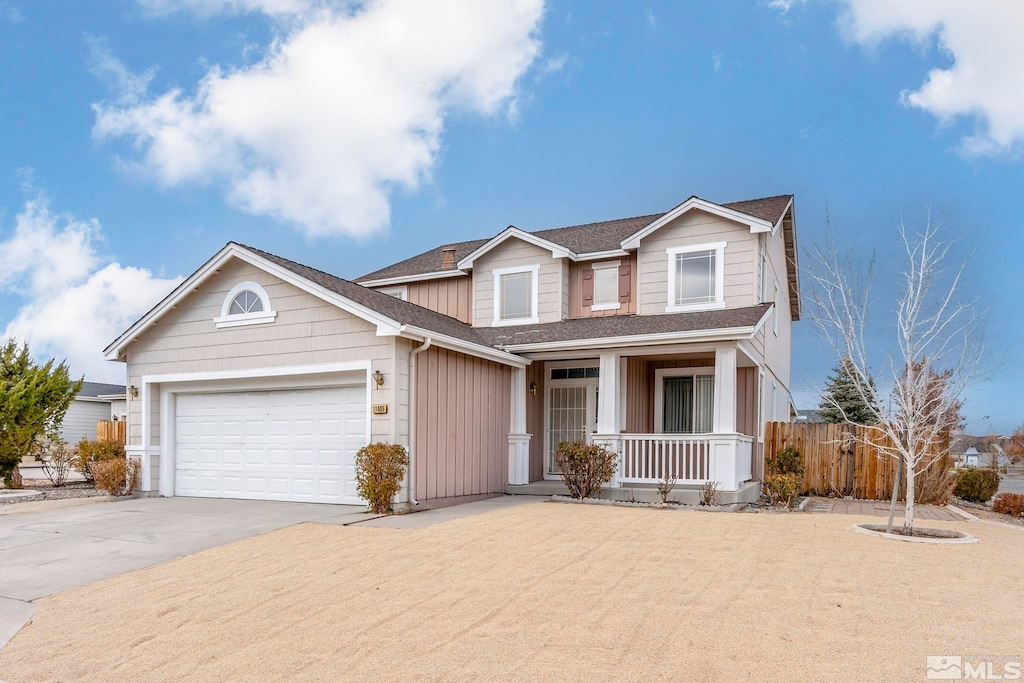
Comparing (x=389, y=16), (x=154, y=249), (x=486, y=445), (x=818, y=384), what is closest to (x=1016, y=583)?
(x=818, y=384)

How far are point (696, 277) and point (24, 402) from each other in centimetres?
1596

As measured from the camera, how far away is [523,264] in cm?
1650

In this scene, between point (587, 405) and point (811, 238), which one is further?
point (587, 405)

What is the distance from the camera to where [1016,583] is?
6859 millimetres

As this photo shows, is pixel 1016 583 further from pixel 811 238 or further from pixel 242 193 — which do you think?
pixel 242 193

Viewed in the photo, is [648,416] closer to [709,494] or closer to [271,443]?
[709,494]

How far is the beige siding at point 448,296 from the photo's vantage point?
1738cm

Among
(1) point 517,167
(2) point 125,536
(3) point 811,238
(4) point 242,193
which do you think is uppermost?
(1) point 517,167

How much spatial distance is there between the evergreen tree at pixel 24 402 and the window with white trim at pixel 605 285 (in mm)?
13707

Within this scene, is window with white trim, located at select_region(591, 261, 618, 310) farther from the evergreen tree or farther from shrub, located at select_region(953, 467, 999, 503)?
the evergreen tree

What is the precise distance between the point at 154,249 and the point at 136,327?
21.3 feet

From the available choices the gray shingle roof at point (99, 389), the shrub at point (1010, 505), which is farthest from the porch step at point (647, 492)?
the gray shingle roof at point (99, 389)

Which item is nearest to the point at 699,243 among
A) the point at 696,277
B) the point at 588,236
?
the point at 696,277

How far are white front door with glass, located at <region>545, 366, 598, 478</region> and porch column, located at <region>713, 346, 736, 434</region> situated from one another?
11.0ft
